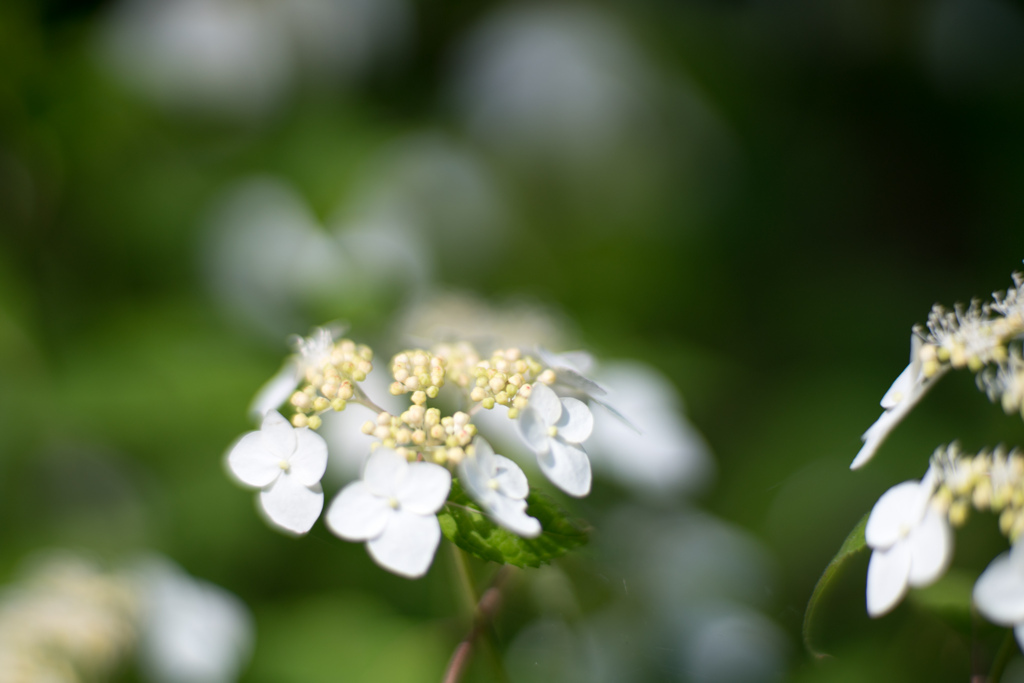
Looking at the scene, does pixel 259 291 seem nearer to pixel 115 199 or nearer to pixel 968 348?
pixel 115 199

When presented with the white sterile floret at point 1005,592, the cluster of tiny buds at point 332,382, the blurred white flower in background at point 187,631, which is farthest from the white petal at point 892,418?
the blurred white flower in background at point 187,631

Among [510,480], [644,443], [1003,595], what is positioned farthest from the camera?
[644,443]

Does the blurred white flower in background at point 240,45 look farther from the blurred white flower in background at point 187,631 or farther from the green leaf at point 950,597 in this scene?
the green leaf at point 950,597

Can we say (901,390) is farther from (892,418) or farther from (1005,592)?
(1005,592)

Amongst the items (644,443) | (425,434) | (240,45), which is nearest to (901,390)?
(425,434)

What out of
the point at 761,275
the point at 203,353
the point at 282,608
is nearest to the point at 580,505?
the point at 282,608

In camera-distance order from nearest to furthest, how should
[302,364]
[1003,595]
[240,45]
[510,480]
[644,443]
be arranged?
[1003,595] < [510,480] < [302,364] < [644,443] < [240,45]

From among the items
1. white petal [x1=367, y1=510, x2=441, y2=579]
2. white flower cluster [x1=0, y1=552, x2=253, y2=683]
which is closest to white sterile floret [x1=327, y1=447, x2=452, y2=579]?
white petal [x1=367, y1=510, x2=441, y2=579]
